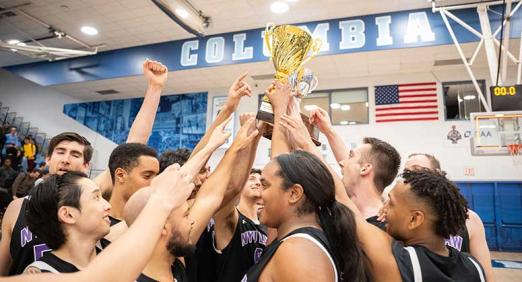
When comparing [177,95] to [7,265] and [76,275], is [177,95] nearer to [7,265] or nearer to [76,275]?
[7,265]

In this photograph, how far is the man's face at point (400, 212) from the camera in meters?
1.55

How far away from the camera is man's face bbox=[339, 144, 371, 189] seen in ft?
7.23

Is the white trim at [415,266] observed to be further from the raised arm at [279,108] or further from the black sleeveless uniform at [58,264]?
the black sleeveless uniform at [58,264]

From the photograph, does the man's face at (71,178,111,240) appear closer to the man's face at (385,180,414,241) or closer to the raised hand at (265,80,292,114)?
the raised hand at (265,80,292,114)

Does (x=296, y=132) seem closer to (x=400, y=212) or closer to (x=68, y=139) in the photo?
(x=400, y=212)

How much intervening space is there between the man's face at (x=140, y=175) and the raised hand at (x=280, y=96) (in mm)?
998

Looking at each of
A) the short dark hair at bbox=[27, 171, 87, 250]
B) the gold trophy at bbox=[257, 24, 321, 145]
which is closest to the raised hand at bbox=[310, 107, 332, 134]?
the gold trophy at bbox=[257, 24, 321, 145]

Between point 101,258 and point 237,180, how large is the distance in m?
1.14

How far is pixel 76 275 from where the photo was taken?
3.46 feet

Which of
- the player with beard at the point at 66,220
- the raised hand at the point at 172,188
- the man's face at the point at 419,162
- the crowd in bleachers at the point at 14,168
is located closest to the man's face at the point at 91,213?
the player with beard at the point at 66,220

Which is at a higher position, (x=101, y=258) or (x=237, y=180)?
(x=237, y=180)

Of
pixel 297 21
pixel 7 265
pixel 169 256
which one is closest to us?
pixel 169 256

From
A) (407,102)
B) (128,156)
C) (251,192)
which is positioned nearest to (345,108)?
(407,102)

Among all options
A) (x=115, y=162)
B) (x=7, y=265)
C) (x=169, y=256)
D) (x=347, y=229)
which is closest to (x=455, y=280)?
(x=347, y=229)
